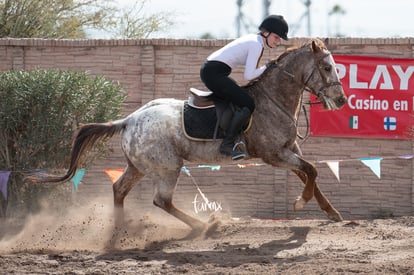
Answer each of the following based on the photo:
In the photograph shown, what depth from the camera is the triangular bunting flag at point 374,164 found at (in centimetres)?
1173

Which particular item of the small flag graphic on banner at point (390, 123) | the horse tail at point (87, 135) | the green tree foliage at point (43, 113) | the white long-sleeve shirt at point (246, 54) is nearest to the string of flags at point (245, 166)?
the green tree foliage at point (43, 113)

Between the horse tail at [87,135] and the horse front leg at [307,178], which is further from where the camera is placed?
the horse tail at [87,135]

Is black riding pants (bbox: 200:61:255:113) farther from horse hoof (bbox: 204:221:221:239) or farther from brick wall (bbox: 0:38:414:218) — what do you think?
brick wall (bbox: 0:38:414:218)

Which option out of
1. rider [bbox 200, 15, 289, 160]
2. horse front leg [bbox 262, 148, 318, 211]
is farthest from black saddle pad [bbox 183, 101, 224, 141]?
horse front leg [bbox 262, 148, 318, 211]

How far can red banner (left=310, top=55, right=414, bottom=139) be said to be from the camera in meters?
12.4

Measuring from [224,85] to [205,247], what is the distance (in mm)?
1917

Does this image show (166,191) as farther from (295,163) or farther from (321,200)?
(321,200)

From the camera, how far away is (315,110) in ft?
41.5

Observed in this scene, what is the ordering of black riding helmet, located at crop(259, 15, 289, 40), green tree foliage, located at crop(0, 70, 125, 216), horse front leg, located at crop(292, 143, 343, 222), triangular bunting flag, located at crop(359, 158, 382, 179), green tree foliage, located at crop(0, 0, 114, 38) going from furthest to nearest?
1. green tree foliage, located at crop(0, 0, 114, 38)
2. triangular bunting flag, located at crop(359, 158, 382, 179)
3. green tree foliage, located at crop(0, 70, 125, 216)
4. horse front leg, located at crop(292, 143, 343, 222)
5. black riding helmet, located at crop(259, 15, 289, 40)

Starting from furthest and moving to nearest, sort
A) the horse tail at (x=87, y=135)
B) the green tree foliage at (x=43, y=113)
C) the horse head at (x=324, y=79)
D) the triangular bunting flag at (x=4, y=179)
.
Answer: the triangular bunting flag at (x=4, y=179) < the green tree foliage at (x=43, y=113) < the horse tail at (x=87, y=135) < the horse head at (x=324, y=79)

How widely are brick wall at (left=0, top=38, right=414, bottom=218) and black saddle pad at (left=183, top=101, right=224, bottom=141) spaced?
3442mm

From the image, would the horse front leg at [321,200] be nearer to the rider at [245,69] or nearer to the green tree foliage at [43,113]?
the rider at [245,69]

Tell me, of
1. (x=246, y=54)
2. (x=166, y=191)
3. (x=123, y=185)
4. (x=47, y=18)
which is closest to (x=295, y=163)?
(x=246, y=54)

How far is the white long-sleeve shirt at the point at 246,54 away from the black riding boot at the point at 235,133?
45cm
